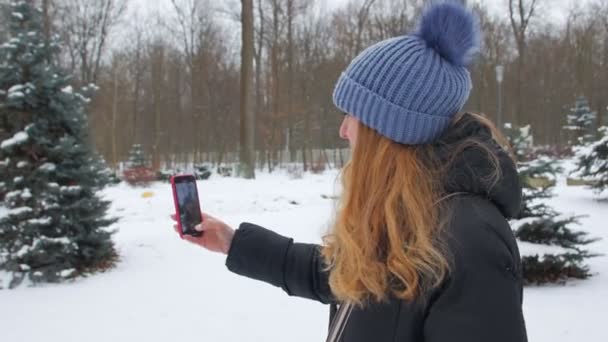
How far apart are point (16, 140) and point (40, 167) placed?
439mm

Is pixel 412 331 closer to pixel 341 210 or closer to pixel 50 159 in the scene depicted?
pixel 341 210

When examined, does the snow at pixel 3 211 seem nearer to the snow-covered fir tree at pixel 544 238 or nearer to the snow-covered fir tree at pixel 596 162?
the snow-covered fir tree at pixel 544 238

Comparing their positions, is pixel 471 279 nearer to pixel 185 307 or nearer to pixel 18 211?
pixel 185 307

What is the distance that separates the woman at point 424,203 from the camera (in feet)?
3.56

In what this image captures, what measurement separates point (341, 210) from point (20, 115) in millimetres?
6301

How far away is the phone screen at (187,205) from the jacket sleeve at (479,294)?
1.33m

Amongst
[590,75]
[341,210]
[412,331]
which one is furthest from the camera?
[590,75]

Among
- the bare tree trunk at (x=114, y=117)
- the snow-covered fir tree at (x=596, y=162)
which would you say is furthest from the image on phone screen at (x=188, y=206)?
the bare tree trunk at (x=114, y=117)

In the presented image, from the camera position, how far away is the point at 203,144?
38750 millimetres

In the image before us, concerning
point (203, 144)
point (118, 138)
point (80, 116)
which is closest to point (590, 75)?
point (203, 144)

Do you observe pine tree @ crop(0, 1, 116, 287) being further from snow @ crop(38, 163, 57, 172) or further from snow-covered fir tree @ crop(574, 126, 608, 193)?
snow-covered fir tree @ crop(574, 126, 608, 193)

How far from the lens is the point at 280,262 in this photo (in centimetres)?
201

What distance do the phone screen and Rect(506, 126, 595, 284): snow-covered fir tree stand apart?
4.55 metres

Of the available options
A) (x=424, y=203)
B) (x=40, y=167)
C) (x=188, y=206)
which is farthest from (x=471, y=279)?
(x=40, y=167)
